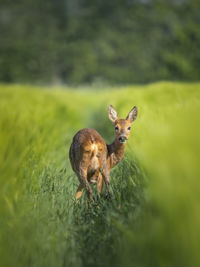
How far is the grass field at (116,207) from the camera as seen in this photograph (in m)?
1.73

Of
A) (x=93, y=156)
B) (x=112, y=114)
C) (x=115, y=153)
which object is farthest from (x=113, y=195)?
(x=112, y=114)

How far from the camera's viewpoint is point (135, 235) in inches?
78.6

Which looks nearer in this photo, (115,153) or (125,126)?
(125,126)

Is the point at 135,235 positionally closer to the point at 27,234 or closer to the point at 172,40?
the point at 27,234

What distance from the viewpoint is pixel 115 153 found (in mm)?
3994

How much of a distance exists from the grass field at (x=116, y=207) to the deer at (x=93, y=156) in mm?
196

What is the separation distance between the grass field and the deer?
0.64 feet

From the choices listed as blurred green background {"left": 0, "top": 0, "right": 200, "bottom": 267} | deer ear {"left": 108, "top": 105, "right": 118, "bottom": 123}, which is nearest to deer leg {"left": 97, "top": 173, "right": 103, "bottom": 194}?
blurred green background {"left": 0, "top": 0, "right": 200, "bottom": 267}

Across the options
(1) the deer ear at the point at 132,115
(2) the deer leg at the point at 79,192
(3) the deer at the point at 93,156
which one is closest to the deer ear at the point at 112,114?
(3) the deer at the point at 93,156

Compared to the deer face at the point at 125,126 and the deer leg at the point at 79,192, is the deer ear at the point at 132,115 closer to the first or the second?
the deer face at the point at 125,126

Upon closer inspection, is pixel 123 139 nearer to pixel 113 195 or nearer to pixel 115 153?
pixel 115 153

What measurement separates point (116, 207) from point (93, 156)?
97 cm

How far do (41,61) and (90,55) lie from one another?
3.70 metres

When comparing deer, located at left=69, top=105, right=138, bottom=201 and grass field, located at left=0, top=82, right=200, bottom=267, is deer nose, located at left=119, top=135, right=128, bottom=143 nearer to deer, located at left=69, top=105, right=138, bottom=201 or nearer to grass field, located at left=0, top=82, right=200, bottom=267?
deer, located at left=69, top=105, right=138, bottom=201
